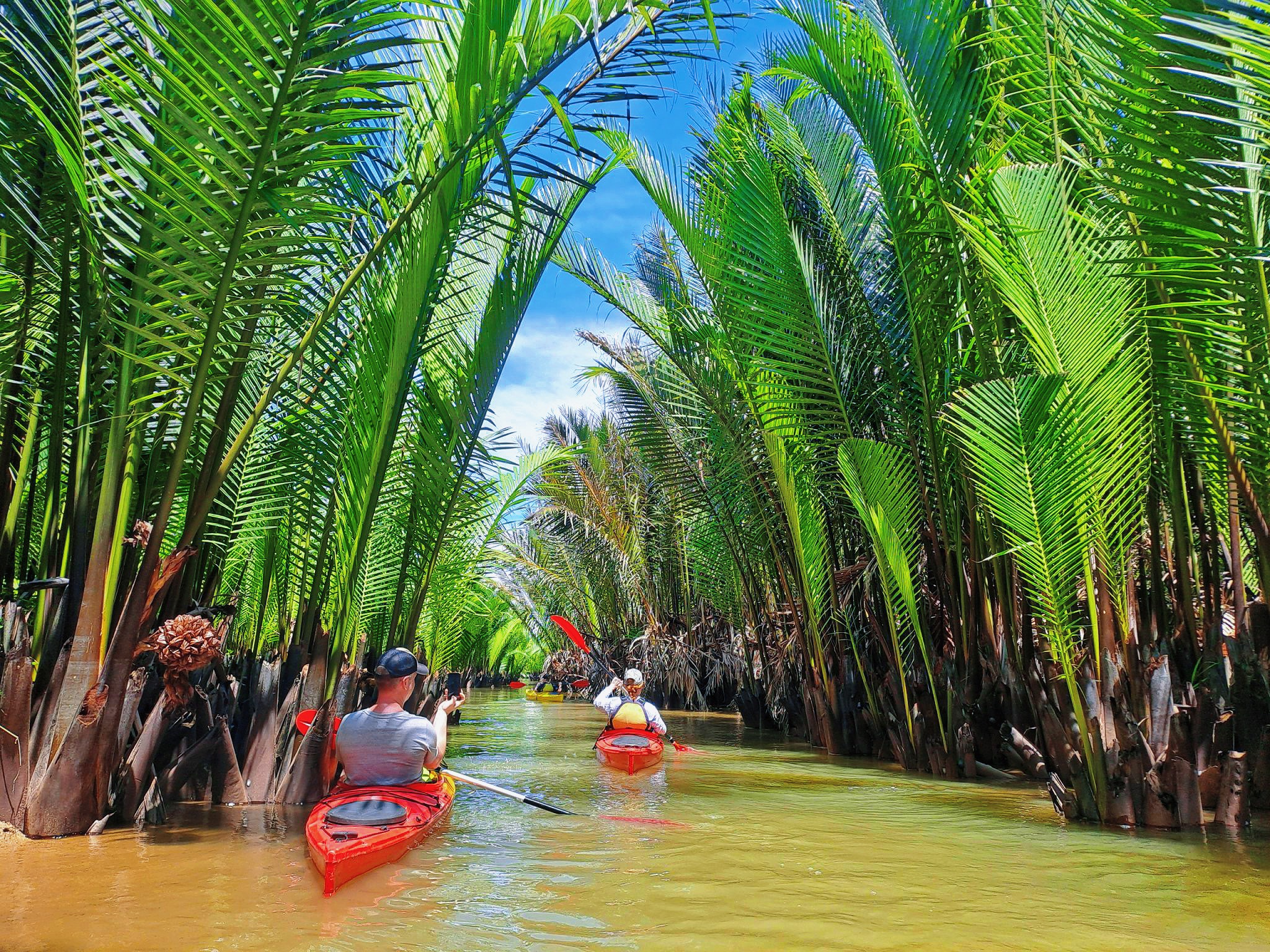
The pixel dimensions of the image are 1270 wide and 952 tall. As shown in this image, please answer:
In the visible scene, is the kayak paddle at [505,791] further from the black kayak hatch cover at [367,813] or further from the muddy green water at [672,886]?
the black kayak hatch cover at [367,813]

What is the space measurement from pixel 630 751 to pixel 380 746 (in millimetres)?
4155

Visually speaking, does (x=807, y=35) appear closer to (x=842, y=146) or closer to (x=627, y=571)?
(x=842, y=146)

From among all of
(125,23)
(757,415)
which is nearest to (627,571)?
(757,415)

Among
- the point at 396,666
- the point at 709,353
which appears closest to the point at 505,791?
the point at 396,666

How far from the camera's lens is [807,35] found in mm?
6867

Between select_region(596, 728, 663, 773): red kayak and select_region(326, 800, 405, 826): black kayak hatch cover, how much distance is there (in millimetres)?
4244

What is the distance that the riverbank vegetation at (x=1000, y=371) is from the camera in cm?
420

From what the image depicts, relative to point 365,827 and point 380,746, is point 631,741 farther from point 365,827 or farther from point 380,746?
point 365,827

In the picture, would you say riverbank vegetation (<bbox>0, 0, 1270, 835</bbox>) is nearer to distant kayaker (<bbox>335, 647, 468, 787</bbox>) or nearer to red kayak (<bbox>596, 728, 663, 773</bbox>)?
distant kayaker (<bbox>335, 647, 468, 787</bbox>)

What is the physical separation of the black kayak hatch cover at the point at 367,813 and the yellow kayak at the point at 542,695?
23.2 m

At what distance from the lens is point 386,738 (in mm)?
4629

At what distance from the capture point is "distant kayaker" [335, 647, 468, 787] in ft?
15.2

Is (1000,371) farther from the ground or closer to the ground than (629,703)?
farther from the ground

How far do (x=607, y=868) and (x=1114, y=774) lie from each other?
9.71 ft
